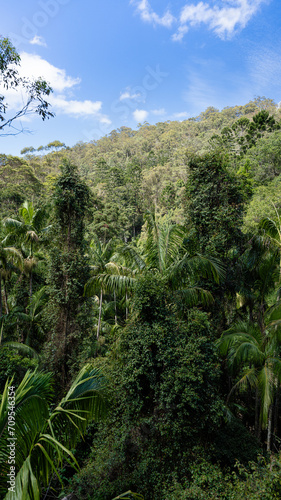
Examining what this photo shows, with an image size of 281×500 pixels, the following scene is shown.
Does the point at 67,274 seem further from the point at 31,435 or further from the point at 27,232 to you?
the point at 31,435

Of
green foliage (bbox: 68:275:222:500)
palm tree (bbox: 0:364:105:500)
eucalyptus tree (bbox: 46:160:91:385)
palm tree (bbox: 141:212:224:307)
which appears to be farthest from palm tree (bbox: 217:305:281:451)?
eucalyptus tree (bbox: 46:160:91:385)

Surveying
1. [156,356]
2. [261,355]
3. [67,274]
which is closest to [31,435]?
[156,356]

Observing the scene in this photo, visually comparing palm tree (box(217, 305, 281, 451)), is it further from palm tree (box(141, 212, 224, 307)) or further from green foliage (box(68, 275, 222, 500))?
palm tree (box(141, 212, 224, 307))

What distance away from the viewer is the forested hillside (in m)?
3.63

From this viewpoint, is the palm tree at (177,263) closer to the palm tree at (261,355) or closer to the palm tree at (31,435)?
the palm tree at (261,355)

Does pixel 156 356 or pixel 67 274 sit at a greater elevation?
pixel 67 274

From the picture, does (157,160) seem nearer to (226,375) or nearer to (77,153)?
(77,153)

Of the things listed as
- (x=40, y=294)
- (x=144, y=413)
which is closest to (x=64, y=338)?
(x=40, y=294)

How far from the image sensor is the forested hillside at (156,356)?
11.9ft

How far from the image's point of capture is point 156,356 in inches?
205

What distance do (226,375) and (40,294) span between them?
7.58 meters

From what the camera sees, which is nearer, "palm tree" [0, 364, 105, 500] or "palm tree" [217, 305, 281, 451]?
"palm tree" [0, 364, 105, 500]

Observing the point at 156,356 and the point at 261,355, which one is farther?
the point at 261,355

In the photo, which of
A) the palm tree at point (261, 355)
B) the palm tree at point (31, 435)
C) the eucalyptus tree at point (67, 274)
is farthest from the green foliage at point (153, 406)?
the eucalyptus tree at point (67, 274)
